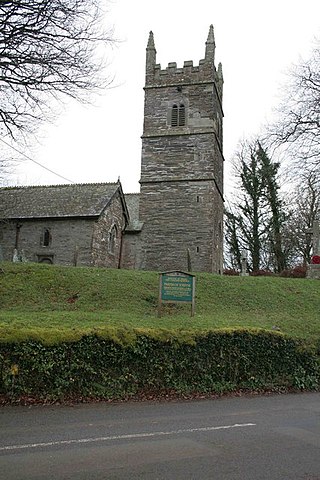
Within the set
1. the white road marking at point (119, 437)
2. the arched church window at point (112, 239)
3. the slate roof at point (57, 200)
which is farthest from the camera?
the arched church window at point (112, 239)

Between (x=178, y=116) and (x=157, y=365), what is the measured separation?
2535 centimetres

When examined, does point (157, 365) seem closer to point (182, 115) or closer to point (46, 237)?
point (46, 237)

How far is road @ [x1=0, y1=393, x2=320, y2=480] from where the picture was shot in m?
5.09

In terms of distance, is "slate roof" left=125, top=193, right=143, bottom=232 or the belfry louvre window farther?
the belfry louvre window

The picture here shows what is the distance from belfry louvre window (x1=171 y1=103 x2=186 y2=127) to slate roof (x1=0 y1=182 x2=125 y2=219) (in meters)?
6.83

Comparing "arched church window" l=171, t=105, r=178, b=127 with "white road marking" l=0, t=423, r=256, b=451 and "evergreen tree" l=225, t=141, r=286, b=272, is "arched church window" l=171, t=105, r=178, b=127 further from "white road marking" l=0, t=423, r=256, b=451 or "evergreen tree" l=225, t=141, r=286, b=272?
"white road marking" l=0, t=423, r=256, b=451

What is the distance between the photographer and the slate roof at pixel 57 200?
27.4 meters

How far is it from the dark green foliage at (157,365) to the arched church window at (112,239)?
1849cm

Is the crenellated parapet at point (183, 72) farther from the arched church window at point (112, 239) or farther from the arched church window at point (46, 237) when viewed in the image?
the arched church window at point (46, 237)

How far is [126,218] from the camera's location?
3075 centimetres

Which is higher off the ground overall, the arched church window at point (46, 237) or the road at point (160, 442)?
the arched church window at point (46, 237)

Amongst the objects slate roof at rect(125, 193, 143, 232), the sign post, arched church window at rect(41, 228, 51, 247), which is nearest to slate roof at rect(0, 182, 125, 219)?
arched church window at rect(41, 228, 51, 247)

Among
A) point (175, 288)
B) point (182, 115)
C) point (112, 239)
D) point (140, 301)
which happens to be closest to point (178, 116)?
point (182, 115)

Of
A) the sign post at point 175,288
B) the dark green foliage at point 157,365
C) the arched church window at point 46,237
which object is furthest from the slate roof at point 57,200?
the dark green foliage at point 157,365
